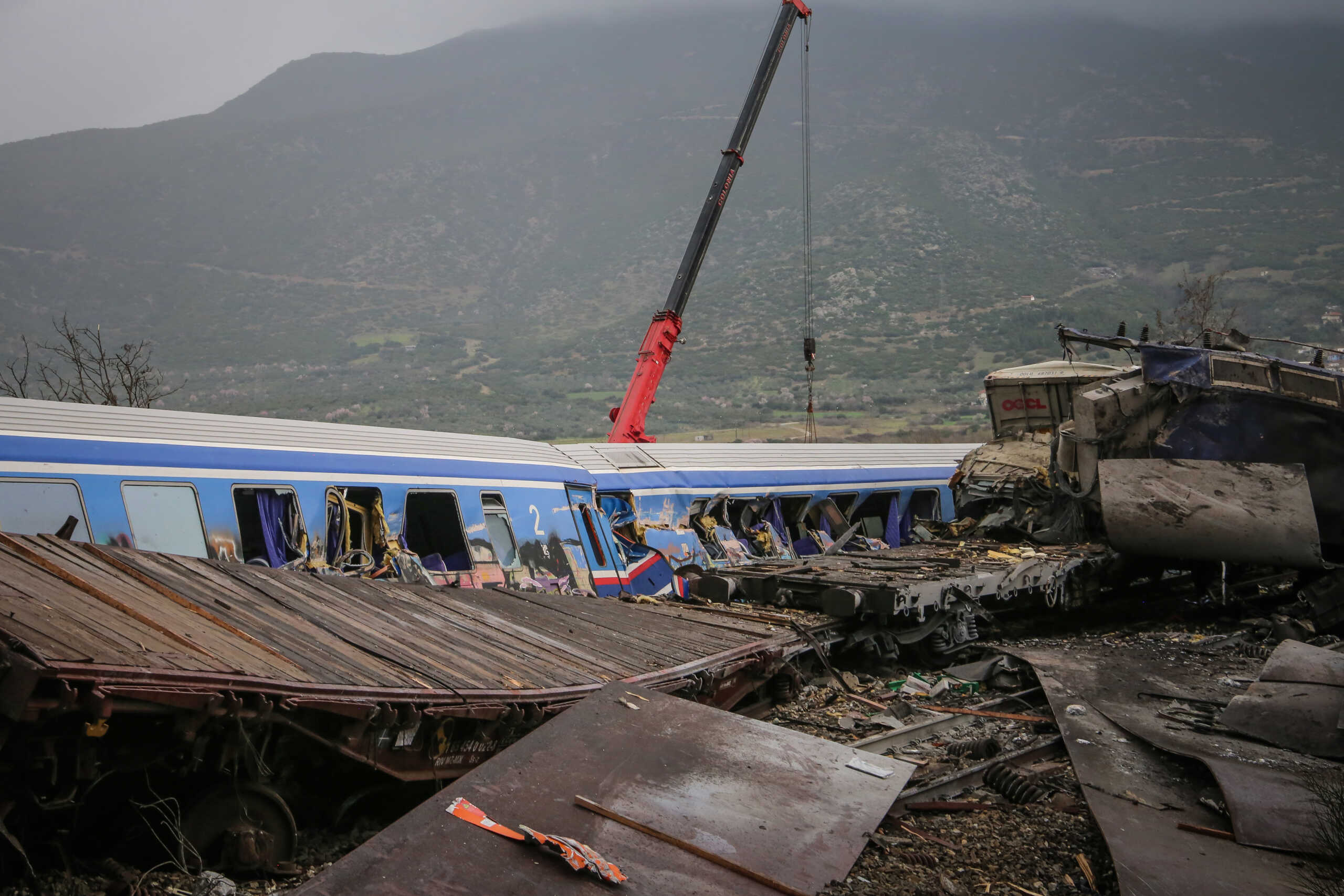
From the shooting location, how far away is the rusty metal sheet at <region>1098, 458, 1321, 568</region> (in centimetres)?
1094

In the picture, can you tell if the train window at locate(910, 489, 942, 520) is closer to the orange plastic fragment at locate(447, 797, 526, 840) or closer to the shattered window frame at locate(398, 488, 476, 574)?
the shattered window frame at locate(398, 488, 476, 574)

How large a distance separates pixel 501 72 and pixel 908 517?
424 feet

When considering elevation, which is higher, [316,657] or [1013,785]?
[316,657]

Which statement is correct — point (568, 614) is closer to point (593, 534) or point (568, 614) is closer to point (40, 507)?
point (593, 534)

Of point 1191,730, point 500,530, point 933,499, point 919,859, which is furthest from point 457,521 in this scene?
point 933,499

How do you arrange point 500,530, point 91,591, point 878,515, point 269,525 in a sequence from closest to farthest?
1. point 91,591
2. point 269,525
3. point 500,530
4. point 878,515

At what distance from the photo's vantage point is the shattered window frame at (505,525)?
10.9 meters

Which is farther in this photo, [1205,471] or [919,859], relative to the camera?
[1205,471]

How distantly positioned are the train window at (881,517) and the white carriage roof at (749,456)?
22.5 inches

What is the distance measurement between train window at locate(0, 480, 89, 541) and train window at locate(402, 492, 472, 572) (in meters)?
3.31

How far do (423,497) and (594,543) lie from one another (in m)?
2.51

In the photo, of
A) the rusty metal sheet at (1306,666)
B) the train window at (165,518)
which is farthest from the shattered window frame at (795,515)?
the train window at (165,518)

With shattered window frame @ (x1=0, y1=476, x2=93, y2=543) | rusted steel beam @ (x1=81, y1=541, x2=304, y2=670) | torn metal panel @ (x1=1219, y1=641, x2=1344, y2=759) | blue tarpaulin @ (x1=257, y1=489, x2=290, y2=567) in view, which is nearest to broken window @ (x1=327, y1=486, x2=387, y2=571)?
blue tarpaulin @ (x1=257, y1=489, x2=290, y2=567)

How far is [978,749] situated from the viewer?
7266 millimetres
